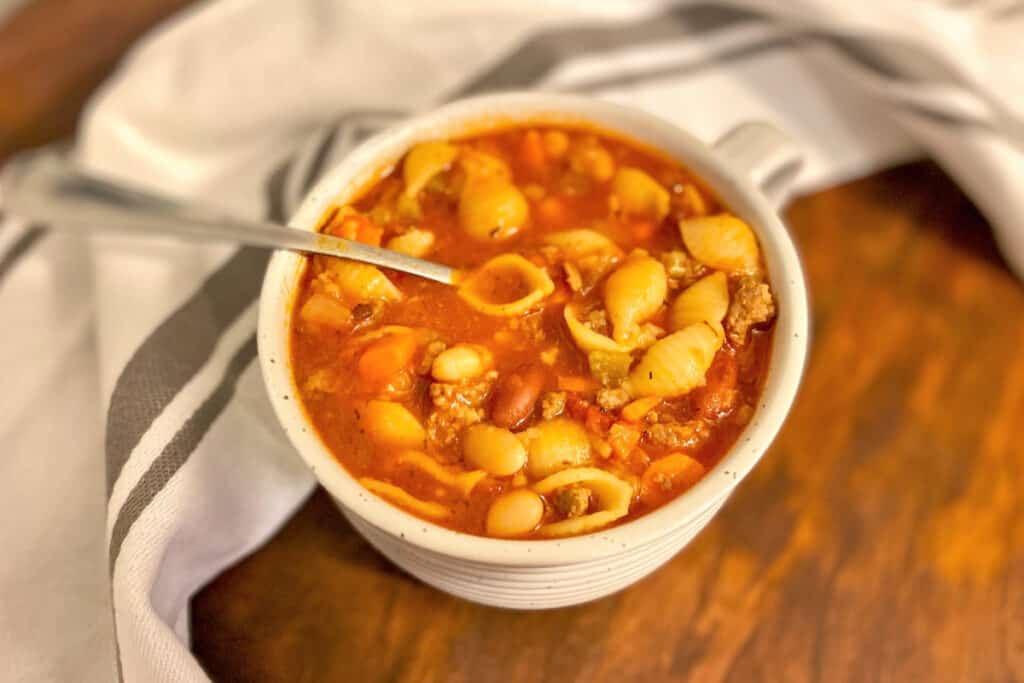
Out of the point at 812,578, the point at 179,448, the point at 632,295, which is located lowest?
the point at 812,578

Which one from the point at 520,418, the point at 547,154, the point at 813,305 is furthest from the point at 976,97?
the point at 520,418

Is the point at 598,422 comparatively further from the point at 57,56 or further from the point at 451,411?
the point at 57,56

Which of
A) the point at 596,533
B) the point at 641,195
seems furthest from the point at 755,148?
the point at 596,533

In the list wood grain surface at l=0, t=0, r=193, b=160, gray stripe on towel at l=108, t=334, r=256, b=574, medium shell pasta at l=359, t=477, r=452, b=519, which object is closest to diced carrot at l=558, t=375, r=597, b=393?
medium shell pasta at l=359, t=477, r=452, b=519

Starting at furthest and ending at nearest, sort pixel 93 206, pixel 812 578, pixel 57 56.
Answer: pixel 57 56
pixel 812 578
pixel 93 206

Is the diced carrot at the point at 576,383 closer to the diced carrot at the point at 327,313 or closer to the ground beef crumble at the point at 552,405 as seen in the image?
the ground beef crumble at the point at 552,405

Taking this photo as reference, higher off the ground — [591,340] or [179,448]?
[591,340]

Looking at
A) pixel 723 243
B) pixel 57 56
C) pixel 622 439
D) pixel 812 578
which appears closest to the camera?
pixel 622 439

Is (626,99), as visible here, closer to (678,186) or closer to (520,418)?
(678,186)
